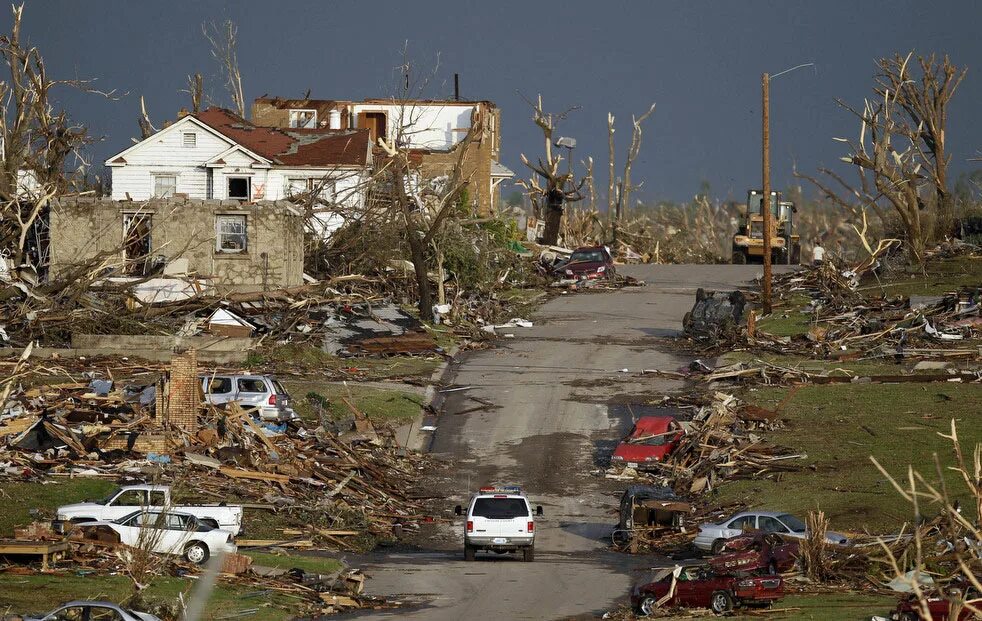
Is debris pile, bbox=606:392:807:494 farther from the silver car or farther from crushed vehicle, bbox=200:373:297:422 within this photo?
crushed vehicle, bbox=200:373:297:422

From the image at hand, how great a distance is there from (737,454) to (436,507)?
23.7 ft

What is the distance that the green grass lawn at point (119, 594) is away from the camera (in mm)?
19047

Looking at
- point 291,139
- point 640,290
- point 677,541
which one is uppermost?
point 291,139

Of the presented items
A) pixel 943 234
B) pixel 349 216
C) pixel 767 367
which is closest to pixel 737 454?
pixel 767 367

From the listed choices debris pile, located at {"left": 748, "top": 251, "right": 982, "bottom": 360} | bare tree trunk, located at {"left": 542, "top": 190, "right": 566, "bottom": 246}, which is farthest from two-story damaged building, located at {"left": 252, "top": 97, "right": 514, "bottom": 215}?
debris pile, located at {"left": 748, "top": 251, "right": 982, "bottom": 360}

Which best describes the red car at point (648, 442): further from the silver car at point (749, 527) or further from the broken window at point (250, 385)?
the broken window at point (250, 385)

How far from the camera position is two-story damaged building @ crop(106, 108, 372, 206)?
56562 millimetres

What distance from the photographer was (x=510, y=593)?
2145cm

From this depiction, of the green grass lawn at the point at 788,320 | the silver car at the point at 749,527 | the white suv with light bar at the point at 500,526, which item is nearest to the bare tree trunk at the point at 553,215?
the green grass lawn at the point at 788,320

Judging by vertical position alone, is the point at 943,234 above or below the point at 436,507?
above

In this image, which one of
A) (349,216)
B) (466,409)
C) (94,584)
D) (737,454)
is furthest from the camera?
(349,216)

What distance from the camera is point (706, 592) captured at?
20172 millimetres

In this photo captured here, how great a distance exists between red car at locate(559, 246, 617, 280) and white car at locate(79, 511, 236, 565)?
39748 mm

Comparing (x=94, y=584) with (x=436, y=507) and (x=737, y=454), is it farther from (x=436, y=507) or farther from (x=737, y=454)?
(x=737, y=454)
